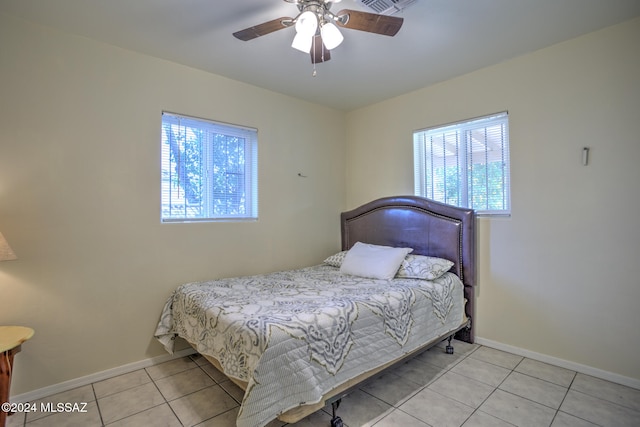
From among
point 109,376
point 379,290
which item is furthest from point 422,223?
point 109,376

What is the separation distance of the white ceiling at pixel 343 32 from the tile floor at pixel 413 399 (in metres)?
2.35

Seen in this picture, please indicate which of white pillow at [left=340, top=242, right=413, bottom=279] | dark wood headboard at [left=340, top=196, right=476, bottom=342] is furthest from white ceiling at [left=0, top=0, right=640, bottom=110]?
white pillow at [left=340, top=242, right=413, bottom=279]

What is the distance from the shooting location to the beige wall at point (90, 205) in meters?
2.03

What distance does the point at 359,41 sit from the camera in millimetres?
2312

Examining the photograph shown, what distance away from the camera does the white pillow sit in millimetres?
2738

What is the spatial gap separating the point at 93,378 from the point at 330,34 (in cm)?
277

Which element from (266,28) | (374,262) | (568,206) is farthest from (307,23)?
(568,206)

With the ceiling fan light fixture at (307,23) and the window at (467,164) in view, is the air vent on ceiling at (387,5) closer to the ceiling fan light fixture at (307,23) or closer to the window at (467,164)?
the ceiling fan light fixture at (307,23)

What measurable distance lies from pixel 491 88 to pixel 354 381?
2607 millimetres

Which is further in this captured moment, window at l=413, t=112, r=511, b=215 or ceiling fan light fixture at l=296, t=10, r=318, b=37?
window at l=413, t=112, r=511, b=215

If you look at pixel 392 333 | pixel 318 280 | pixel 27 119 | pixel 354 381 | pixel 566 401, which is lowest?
pixel 566 401

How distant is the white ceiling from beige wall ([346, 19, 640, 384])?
0.63ft

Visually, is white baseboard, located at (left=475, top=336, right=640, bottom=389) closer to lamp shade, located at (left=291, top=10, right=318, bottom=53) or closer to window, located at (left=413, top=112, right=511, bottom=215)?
window, located at (left=413, top=112, right=511, bottom=215)

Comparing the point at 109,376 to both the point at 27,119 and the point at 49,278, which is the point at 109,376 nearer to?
the point at 49,278
